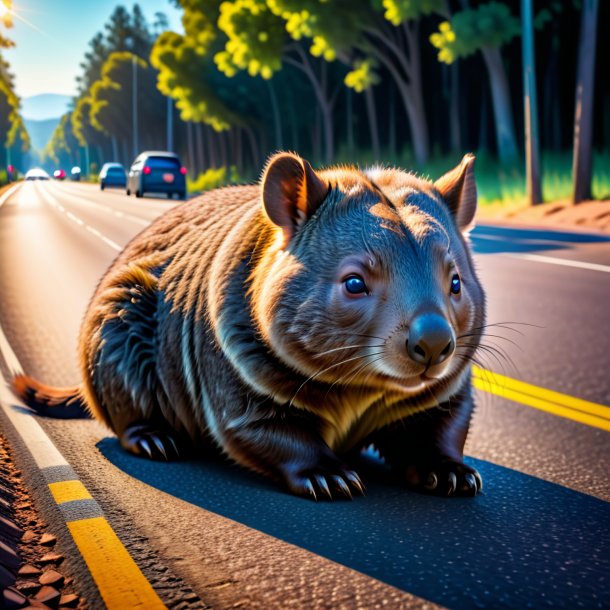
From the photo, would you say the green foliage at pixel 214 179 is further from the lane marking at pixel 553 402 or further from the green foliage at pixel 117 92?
the lane marking at pixel 553 402

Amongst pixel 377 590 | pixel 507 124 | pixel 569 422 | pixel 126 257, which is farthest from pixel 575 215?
pixel 377 590

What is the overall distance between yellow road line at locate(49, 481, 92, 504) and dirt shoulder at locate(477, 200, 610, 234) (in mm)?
16093

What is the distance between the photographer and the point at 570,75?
117 ft

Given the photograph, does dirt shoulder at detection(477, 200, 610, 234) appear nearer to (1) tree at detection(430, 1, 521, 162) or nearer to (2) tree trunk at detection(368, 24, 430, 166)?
(1) tree at detection(430, 1, 521, 162)

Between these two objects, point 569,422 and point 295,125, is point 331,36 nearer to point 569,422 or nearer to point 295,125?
point 295,125

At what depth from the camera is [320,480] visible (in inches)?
146

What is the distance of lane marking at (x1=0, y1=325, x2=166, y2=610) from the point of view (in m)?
2.81

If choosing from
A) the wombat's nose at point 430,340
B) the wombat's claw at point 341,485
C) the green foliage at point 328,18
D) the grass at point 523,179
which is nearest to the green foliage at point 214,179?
the green foliage at point 328,18

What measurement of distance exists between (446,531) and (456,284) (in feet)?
3.12

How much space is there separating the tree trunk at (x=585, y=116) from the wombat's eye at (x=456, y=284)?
1957cm

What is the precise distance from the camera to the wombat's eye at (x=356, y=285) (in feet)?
11.2

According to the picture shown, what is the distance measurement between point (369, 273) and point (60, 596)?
5.09 feet

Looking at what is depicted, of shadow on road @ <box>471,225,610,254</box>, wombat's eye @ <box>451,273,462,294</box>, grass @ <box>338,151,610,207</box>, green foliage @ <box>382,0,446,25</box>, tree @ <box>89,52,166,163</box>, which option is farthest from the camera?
tree @ <box>89,52,166,163</box>

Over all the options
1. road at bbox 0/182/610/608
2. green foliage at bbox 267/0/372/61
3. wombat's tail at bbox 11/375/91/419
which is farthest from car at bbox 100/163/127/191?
wombat's tail at bbox 11/375/91/419
